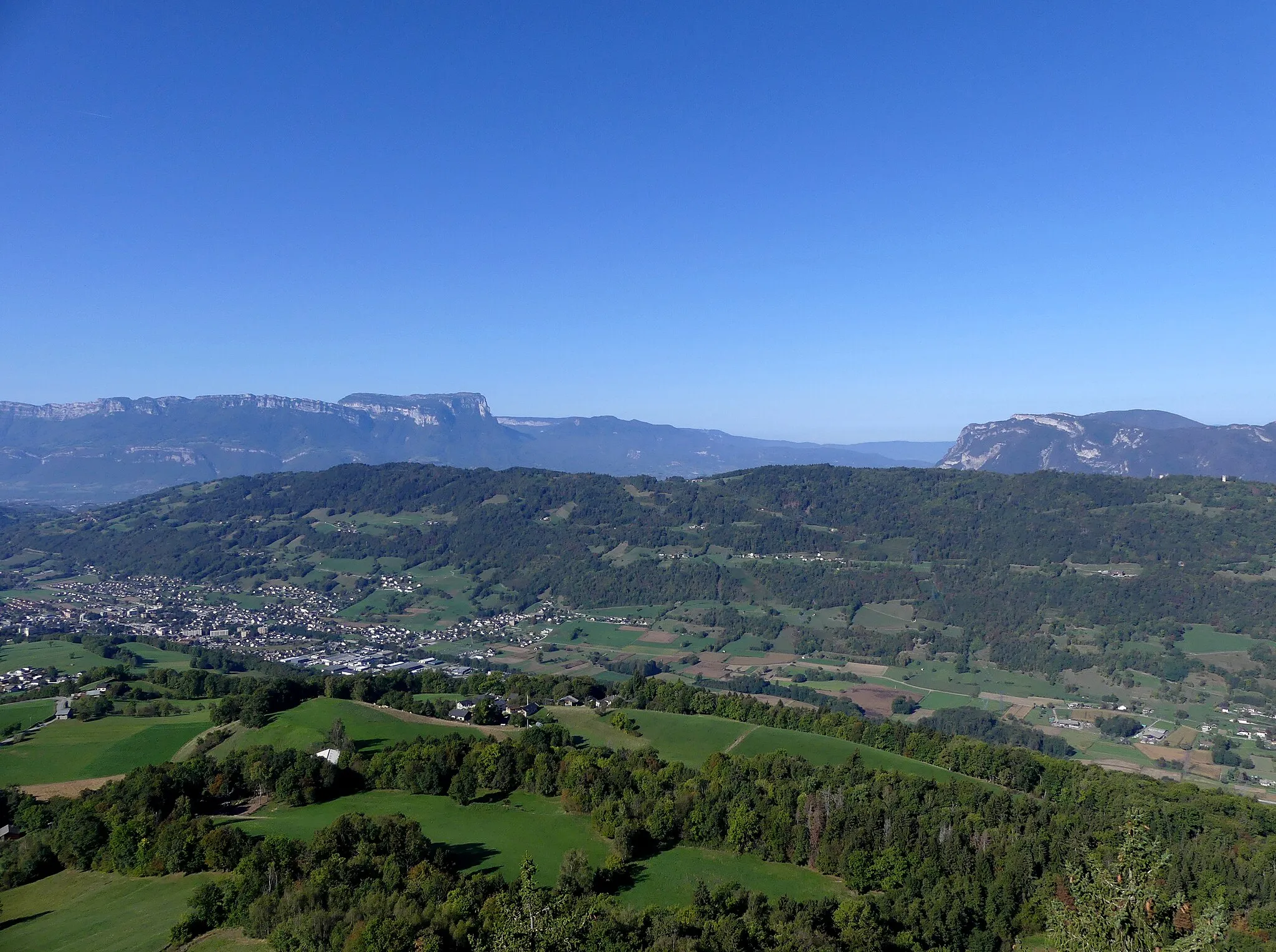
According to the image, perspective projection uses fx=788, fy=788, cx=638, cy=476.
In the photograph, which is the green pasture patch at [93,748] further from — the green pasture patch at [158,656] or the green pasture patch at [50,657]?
the green pasture patch at [158,656]

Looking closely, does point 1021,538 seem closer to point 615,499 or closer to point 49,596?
point 615,499

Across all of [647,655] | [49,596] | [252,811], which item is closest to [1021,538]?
[647,655]

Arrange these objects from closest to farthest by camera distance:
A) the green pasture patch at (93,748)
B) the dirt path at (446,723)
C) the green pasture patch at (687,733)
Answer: the green pasture patch at (93,748) < the green pasture patch at (687,733) < the dirt path at (446,723)

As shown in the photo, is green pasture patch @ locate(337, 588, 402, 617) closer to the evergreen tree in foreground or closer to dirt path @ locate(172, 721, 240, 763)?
dirt path @ locate(172, 721, 240, 763)

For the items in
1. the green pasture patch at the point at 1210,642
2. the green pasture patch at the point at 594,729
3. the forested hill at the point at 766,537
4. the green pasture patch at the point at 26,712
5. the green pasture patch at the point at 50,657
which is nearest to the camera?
the green pasture patch at the point at 594,729

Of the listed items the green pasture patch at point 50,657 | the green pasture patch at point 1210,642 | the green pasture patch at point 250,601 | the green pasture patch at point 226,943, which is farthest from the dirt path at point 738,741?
the green pasture patch at point 250,601

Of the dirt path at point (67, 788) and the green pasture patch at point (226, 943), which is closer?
the green pasture patch at point (226, 943)
